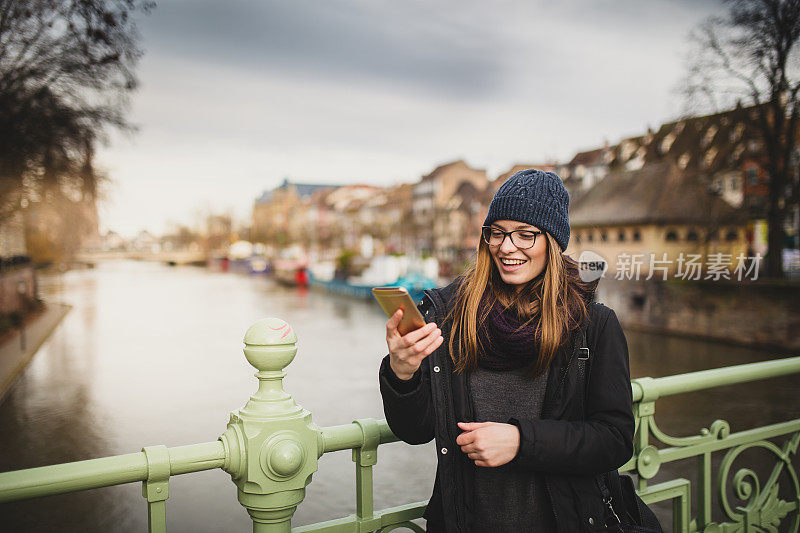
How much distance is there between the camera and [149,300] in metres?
41.1

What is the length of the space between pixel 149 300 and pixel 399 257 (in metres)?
19.0

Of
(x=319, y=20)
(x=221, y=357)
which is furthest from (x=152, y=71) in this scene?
(x=221, y=357)

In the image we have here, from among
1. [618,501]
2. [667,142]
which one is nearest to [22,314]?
[618,501]

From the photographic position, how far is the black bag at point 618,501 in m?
1.33

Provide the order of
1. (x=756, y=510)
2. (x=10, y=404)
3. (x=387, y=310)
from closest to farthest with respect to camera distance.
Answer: (x=387, y=310), (x=756, y=510), (x=10, y=404)

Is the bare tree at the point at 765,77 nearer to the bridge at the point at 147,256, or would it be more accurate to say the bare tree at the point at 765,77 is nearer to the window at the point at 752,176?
the window at the point at 752,176

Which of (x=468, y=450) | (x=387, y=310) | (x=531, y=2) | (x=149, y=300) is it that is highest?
(x=531, y=2)

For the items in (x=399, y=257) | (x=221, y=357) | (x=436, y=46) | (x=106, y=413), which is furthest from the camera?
(x=399, y=257)

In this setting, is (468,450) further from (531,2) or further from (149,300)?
(149,300)

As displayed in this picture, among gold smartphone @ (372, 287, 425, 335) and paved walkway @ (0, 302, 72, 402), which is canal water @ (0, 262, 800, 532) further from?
gold smartphone @ (372, 287, 425, 335)

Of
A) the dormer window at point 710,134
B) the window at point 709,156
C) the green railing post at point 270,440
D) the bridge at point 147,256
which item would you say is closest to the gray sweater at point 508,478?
the green railing post at point 270,440

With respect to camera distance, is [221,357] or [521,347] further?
[221,357]

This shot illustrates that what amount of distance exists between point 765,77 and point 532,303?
30.2 feet

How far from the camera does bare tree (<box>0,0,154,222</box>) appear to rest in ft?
15.3
